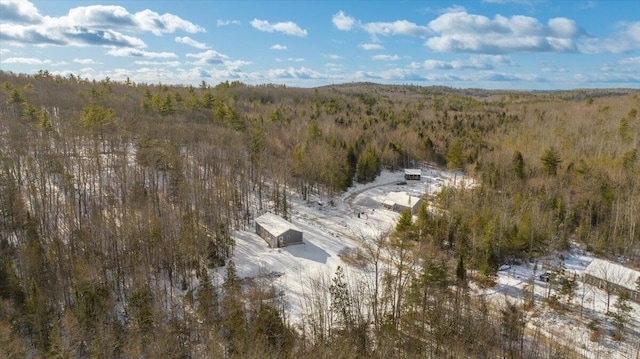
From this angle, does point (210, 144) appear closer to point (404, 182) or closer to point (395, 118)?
point (404, 182)

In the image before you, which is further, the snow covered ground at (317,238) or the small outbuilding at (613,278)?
the snow covered ground at (317,238)

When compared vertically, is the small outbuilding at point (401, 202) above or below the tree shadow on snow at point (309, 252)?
above

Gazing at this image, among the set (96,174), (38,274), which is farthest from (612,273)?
(96,174)

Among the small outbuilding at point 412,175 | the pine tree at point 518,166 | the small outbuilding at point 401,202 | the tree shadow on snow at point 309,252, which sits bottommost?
the tree shadow on snow at point 309,252

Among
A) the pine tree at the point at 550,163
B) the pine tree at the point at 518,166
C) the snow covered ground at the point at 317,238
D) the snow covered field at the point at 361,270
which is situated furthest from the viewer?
the pine tree at the point at 518,166

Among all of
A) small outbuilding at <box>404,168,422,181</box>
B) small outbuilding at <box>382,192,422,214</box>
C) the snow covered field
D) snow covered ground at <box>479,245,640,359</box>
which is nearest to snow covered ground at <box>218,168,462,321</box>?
the snow covered field

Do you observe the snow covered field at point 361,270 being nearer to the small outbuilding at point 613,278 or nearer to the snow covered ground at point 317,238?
the snow covered ground at point 317,238

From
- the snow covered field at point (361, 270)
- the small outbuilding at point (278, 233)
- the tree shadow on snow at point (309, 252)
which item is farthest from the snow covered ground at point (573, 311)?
the small outbuilding at point (278, 233)
